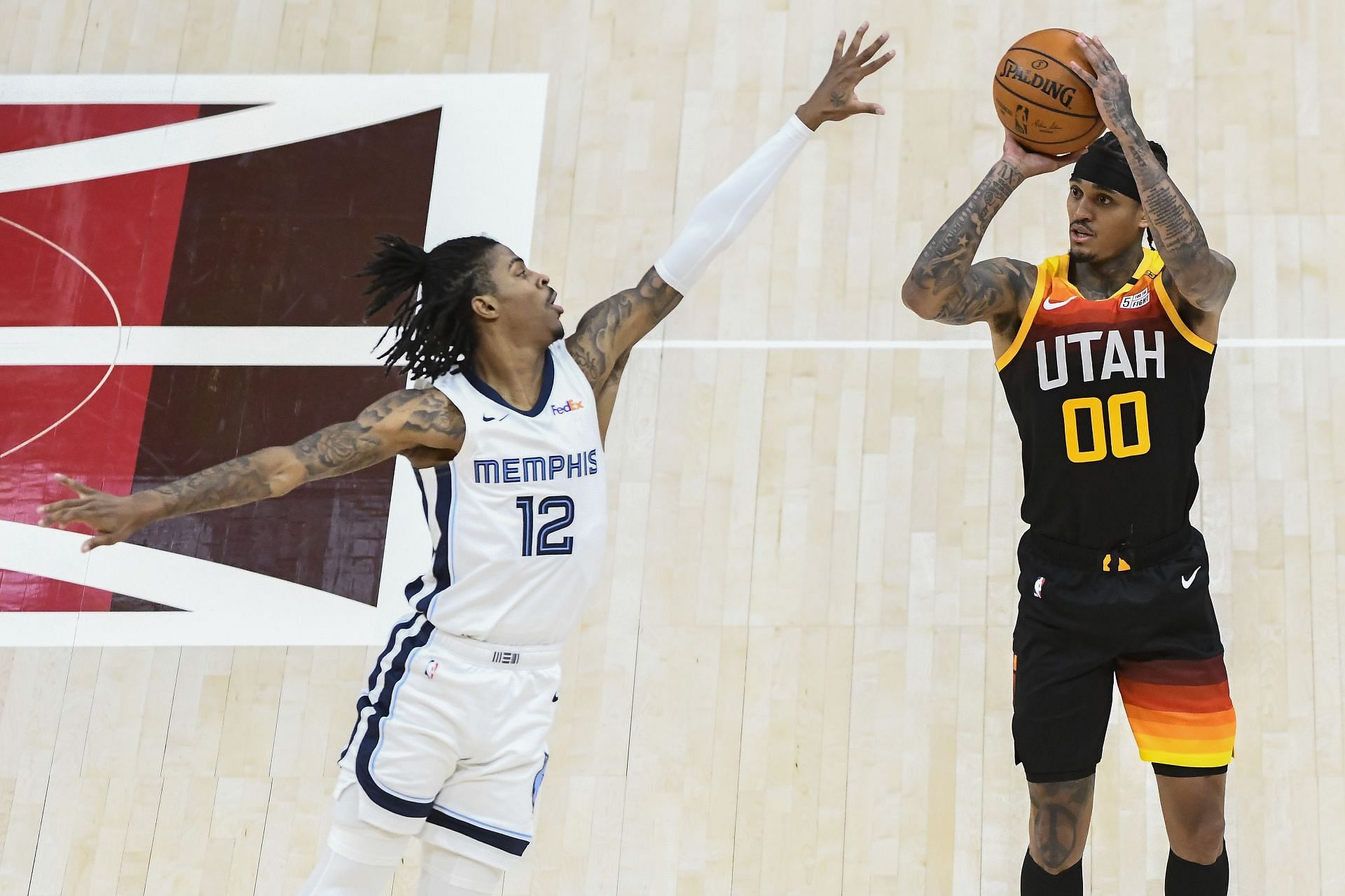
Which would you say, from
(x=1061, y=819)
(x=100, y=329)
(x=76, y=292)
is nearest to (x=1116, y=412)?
(x=1061, y=819)

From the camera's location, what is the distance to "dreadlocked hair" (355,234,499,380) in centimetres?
430

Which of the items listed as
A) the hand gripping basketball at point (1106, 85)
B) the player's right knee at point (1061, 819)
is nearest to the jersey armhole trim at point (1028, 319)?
the hand gripping basketball at point (1106, 85)

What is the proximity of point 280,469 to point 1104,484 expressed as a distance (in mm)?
2075

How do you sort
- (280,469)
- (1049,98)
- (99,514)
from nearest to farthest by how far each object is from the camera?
(99,514) < (280,469) < (1049,98)

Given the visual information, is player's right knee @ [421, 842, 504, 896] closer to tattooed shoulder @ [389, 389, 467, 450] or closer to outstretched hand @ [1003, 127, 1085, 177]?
tattooed shoulder @ [389, 389, 467, 450]

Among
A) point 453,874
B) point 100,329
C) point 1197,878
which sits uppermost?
point 100,329

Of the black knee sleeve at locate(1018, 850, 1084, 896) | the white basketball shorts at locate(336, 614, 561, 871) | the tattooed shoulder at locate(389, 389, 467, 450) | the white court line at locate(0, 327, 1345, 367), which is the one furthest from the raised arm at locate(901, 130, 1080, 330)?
the white court line at locate(0, 327, 1345, 367)

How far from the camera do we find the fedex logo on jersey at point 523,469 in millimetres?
4059

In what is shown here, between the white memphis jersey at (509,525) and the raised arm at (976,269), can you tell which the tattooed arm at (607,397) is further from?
the raised arm at (976,269)

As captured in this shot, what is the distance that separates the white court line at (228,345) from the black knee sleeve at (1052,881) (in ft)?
8.86

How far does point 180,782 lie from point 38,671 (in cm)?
81

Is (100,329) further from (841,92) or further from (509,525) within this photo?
(841,92)

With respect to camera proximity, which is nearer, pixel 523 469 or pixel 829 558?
pixel 523 469

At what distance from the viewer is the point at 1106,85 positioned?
4.02 m
